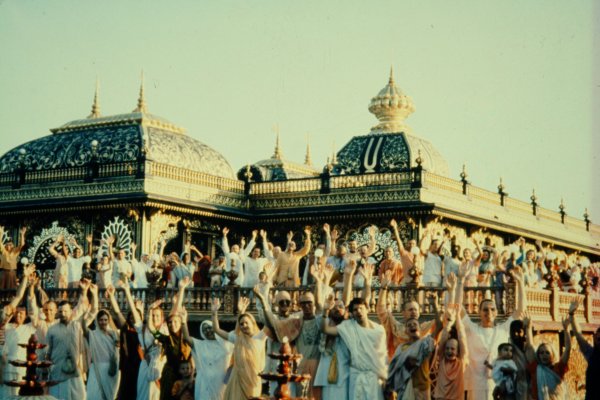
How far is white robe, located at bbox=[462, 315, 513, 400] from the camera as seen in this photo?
1416 cm

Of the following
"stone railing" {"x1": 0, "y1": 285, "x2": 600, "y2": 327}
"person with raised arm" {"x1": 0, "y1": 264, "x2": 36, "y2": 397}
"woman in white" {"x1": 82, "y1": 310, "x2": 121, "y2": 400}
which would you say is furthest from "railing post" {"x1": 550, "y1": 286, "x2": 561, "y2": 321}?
"person with raised arm" {"x1": 0, "y1": 264, "x2": 36, "y2": 397}

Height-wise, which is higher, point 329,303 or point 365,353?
point 329,303

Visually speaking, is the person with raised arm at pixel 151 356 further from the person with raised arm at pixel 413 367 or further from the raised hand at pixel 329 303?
the person with raised arm at pixel 413 367

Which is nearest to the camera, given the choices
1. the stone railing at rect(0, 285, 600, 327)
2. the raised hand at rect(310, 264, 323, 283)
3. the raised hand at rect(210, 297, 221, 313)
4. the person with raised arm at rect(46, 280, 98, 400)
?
the raised hand at rect(310, 264, 323, 283)

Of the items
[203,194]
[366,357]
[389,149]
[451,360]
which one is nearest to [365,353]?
[366,357]

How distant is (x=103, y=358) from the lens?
55.2 ft

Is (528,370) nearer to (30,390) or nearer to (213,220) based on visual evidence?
(30,390)

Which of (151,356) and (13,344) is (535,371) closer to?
(151,356)

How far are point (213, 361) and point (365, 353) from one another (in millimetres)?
2659

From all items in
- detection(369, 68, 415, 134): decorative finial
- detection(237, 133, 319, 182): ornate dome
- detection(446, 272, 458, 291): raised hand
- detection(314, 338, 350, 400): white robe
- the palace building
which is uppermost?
detection(369, 68, 415, 134): decorative finial

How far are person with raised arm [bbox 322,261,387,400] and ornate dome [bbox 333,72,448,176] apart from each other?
18.7 m

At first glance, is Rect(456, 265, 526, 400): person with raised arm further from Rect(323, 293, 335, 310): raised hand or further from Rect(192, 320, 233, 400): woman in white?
Rect(192, 320, 233, 400): woman in white

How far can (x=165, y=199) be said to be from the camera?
2991 centimetres

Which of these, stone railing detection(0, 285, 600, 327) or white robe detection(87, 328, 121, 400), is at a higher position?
stone railing detection(0, 285, 600, 327)
